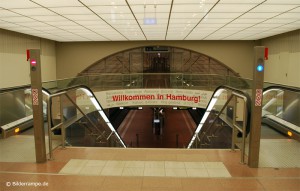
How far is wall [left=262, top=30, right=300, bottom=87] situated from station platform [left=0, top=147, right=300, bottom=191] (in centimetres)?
800

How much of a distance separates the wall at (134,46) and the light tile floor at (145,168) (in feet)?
37.7

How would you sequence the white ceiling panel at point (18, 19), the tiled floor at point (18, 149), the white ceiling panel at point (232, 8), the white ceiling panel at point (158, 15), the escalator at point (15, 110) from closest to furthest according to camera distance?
the tiled floor at point (18, 149), the escalator at point (15, 110), the white ceiling panel at point (232, 8), the white ceiling panel at point (158, 15), the white ceiling panel at point (18, 19)

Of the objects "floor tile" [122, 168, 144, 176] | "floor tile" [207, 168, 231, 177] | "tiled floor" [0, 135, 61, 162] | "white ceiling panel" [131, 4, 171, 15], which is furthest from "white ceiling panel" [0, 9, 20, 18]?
"floor tile" [207, 168, 231, 177]

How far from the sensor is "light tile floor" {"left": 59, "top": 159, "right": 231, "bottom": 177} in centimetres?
307

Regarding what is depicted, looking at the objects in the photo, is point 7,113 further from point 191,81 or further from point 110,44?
point 110,44

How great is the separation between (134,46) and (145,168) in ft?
38.7

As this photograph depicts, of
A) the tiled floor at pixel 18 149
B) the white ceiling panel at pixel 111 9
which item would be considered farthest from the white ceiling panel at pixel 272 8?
the tiled floor at pixel 18 149

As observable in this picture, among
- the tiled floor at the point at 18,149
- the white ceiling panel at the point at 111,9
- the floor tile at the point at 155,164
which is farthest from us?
the white ceiling panel at the point at 111,9

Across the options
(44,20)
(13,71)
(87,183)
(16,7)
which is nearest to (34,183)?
(87,183)

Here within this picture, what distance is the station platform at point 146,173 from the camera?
2.74 meters

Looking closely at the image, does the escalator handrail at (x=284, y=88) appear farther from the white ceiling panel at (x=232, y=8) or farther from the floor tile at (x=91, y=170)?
the floor tile at (x=91, y=170)

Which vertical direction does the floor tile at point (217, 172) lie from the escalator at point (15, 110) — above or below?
below

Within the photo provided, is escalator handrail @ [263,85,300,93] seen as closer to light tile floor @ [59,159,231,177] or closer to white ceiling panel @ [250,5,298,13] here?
white ceiling panel @ [250,5,298,13]

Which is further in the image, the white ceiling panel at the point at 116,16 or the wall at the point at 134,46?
the wall at the point at 134,46
